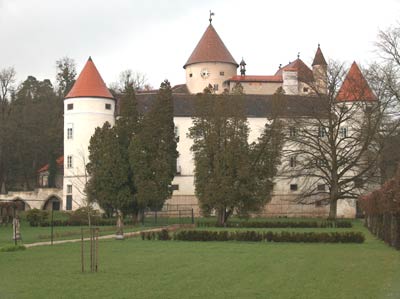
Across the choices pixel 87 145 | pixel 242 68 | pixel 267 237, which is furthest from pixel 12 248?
pixel 242 68

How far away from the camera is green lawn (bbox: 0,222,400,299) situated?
43.2 feet

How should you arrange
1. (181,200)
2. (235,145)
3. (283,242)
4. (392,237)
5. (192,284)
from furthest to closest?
(181,200), (235,145), (283,242), (392,237), (192,284)

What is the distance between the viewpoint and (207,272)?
16.6 m

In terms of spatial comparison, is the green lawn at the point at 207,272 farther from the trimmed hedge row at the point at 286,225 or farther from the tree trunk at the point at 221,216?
the tree trunk at the point at 221,216

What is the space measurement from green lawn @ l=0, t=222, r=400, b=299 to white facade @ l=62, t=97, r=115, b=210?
35482 mm

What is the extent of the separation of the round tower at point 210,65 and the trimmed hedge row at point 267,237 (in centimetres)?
4568

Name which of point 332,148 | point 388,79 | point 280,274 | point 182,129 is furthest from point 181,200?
point 280,274

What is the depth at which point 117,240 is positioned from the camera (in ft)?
98.0

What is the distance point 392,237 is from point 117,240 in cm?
1170

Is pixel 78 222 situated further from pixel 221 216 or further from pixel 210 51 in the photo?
pixel 210 51

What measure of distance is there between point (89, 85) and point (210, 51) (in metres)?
19.5

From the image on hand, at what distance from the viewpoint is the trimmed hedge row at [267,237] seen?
28109 mm

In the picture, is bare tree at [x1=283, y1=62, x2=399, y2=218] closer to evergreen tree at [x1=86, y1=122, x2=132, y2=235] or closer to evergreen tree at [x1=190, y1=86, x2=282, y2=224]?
evergreen tree at [x1=190, y1=86, x2=282, y2=224]

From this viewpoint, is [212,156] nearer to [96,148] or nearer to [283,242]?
[96,148]
